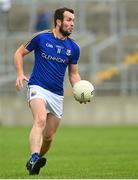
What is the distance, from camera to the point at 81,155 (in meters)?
16.4

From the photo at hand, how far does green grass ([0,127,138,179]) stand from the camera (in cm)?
1169

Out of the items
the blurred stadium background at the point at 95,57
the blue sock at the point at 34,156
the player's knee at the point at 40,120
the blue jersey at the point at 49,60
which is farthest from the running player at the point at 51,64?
the blurred stadium background at the point at 95,57

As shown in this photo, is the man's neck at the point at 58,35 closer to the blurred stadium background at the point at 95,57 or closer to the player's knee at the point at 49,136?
the player's knee at the point at 49,136

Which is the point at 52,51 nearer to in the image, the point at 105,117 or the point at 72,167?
the point at 72,167

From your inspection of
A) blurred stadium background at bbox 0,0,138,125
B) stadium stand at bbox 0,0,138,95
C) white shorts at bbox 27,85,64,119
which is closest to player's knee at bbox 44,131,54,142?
white shorts at bbox 27,85,64,119

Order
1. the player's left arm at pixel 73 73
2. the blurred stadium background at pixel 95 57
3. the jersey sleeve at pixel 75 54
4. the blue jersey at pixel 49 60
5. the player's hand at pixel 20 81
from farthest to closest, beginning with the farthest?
1. the blurred stadium background at pixel 95 57
2. the player's left arm at pixel 73 73
3. the jersey sleeve at pixel 75 54
4. the blue jersey at pixel 49 60
5. the player's hand at pixel 20 81

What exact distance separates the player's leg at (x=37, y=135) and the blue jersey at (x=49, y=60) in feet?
1.15


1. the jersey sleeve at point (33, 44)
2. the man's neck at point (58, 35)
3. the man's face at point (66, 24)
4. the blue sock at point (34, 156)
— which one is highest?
the man's face at point (66, 24)

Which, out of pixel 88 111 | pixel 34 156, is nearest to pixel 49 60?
pixel 34 156

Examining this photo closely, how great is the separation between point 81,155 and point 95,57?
598 inches

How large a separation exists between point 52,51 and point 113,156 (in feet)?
16.2

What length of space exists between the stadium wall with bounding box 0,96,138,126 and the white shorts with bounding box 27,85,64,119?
18.6 metres

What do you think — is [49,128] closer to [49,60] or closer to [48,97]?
[48,97]

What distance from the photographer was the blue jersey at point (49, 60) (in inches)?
450
